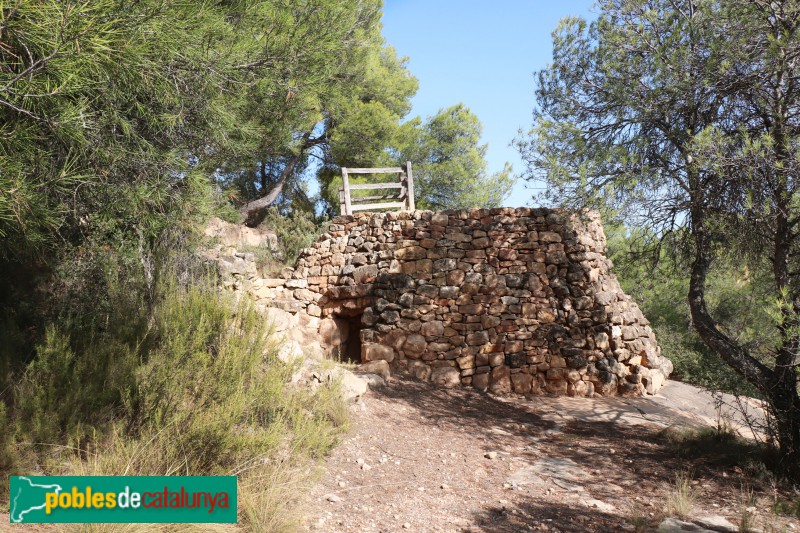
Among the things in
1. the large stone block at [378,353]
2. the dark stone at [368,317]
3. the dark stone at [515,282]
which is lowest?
the large stone block at [378,353]

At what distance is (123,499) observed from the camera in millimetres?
3125

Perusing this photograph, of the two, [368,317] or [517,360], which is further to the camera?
[368,317]

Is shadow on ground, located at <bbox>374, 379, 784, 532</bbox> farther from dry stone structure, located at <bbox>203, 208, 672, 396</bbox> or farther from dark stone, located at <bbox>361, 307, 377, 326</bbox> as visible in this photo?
dark stone, located at <bbox>361, 307, 377, 326</bbox>

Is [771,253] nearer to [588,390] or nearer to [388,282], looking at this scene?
[588,390]

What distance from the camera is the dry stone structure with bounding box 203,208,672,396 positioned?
8.22 meters

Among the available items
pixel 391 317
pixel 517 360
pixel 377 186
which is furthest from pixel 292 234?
pixel 517 360

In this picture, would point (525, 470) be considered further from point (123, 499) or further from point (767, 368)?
point (123, 499)

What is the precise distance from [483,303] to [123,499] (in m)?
6.24

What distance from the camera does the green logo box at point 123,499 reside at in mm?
3045

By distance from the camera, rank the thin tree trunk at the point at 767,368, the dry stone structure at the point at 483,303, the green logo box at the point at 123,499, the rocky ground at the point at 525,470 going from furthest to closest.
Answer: the dry stone structure at the point at 483,303, the thin tree trunk at the point at 767,368, the rocky ground at the point at 525,470, the green logo box at the point at 123,499

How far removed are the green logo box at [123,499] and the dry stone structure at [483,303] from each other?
4.45 meters

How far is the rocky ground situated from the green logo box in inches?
28.1

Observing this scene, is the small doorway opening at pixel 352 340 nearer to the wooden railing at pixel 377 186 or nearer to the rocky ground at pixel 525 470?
the rocky ground at pixel 525 470

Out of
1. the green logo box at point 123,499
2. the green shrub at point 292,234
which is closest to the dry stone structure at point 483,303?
the green shrub at point 292,234
